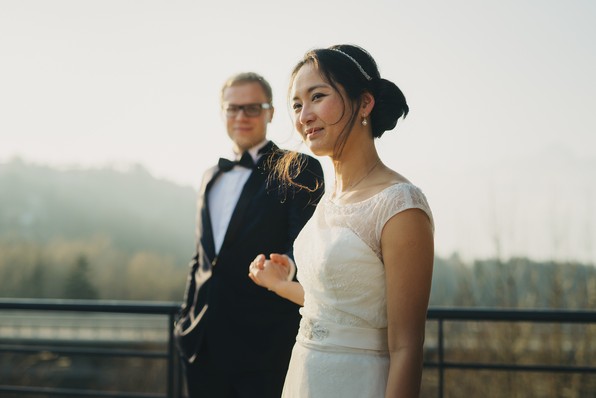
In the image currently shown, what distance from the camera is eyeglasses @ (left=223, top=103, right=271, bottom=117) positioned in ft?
8.49

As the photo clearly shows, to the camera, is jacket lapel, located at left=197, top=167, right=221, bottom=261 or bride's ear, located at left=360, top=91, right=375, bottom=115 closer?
bride's ear, located at left=360, top=91, right=375, bottom=115

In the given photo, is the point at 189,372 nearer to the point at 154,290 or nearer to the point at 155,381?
the point at 155,381

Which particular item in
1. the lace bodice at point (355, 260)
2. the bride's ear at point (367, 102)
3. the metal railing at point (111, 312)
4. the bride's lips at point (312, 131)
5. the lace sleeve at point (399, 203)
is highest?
the bride's ear at point (367, 102)

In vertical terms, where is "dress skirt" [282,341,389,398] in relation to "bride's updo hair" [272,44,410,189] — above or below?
below

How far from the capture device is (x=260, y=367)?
7.75ft

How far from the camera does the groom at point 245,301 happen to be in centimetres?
238

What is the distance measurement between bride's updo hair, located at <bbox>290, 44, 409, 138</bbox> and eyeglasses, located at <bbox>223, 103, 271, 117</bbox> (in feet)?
3.12

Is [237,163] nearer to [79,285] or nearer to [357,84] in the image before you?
[357,84]

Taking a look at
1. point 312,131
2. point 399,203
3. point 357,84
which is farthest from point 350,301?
point 357,84

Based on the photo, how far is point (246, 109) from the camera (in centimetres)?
259

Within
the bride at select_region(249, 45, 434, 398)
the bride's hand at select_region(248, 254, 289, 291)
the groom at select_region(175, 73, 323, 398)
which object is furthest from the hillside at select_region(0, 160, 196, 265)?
the bride at select_region(249, 45, 434, 398)

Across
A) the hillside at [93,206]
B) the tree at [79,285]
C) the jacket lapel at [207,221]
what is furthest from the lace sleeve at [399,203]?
the hillside at [93,206]

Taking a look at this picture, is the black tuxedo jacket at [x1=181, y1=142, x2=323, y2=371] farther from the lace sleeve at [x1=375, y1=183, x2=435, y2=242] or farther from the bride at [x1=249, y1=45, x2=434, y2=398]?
the lace sleeve at [x1=375, y1=183, x2=435, y2=242]

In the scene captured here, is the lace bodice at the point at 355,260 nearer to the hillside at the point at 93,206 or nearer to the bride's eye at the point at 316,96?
the bride's eye at the point at 316,96
